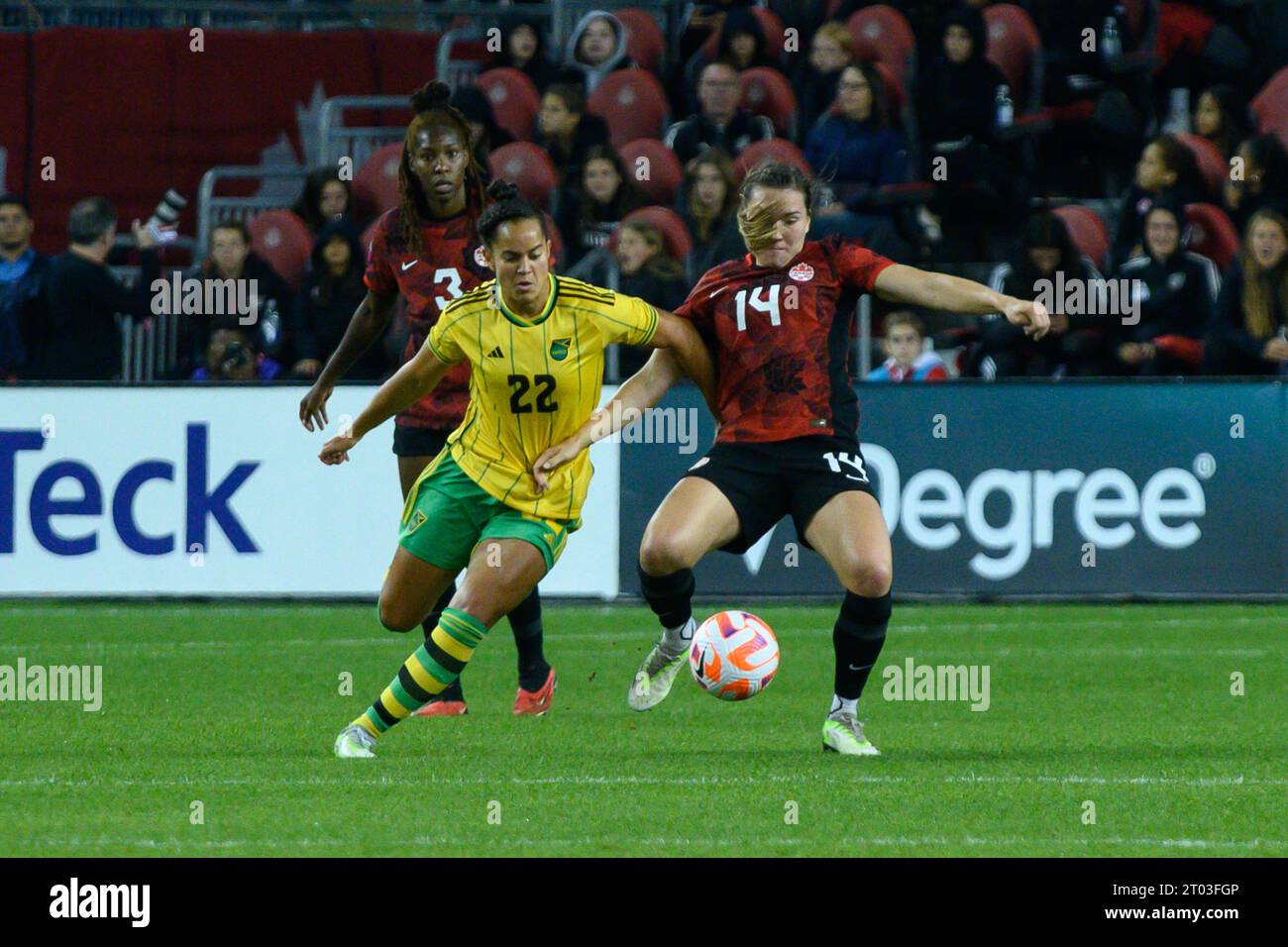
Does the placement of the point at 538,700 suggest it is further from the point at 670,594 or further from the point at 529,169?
the point at 529,169

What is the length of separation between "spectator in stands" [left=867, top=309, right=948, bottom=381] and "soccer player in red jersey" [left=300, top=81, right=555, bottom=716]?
537 centimetres

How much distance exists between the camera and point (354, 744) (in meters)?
7.35

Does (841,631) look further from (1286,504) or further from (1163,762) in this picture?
(1286,504)

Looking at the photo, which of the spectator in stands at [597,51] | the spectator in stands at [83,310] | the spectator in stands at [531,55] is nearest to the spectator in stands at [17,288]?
the spectator in stands at [83,310]

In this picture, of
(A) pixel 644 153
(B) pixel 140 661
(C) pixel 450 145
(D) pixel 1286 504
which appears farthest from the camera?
(A) pixel 644 153

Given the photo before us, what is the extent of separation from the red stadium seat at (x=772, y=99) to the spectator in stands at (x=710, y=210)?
187 cm

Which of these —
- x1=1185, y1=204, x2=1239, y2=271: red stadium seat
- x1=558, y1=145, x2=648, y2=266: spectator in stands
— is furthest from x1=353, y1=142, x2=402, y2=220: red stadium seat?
x1=1185, y1=204, x2=1239, y2=271: red stadium seat

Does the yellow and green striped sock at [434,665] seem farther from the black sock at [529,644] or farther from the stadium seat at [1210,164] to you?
the stadium seat at [1210,164]

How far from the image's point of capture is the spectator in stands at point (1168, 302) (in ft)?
45.9

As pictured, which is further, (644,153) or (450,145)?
(644,153)

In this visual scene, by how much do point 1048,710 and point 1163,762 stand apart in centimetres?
158

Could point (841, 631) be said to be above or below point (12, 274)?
below

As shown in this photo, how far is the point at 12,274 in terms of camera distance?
48.4 ft

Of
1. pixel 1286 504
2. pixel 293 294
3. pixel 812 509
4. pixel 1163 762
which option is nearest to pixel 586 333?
pixel 812 509
